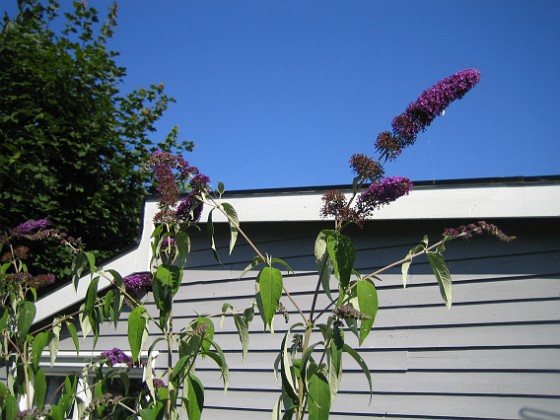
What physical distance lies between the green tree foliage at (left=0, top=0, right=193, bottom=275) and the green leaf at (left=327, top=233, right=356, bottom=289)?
701 centimetres

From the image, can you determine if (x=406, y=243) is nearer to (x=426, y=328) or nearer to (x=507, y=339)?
(x=426, y=328)

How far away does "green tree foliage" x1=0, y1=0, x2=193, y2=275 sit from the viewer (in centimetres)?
881

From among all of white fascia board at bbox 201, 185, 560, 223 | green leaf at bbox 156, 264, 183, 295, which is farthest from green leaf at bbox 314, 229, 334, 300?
white fascia board at bbox 201, 185, 560, 223

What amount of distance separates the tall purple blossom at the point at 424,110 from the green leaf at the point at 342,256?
0.35m

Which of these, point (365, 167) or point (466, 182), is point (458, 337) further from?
point (365, 167)

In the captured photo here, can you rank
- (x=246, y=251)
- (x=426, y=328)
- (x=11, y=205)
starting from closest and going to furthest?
(x=426, y=328), (x=246, y=251), (x=11, y=205)

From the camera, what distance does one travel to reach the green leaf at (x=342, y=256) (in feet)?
5.87

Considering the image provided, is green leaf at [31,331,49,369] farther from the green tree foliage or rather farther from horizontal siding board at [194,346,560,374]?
the green tree foliage

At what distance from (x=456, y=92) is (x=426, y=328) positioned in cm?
222

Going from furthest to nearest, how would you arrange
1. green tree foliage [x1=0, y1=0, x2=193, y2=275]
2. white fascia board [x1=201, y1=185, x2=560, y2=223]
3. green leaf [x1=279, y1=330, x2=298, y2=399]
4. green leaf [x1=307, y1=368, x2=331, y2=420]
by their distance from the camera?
green tree foliage [x1=0, y1=0, x2=193, y2=275] < white fascia board [x1=201, y1=185, x2=560, y2=223] < green leaf [x1=279, y1=330, x2=298, y2=399] < green leaf [x1=307, y1=368, x2=331, y2=420]

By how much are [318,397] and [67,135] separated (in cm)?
855

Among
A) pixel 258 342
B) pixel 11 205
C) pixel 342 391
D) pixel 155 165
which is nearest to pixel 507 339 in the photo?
pixel 342 391

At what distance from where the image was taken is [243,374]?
4.30 m

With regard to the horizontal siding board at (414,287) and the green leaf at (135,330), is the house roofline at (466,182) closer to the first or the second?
the horizontal siding board at (414,287)
